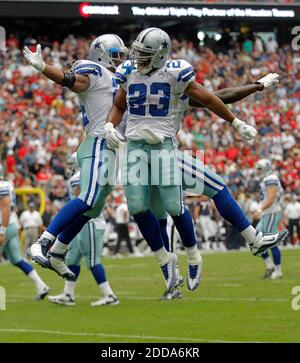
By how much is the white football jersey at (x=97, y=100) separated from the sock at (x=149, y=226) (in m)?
0.92

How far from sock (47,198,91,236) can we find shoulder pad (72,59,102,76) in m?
1.19

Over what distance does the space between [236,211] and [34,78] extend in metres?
16.7

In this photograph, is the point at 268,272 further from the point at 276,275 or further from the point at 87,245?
the point at 87,245

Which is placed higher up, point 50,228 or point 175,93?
point 175,93

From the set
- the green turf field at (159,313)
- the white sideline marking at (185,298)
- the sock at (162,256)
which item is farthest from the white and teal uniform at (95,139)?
the white sideline marking at (185,298)

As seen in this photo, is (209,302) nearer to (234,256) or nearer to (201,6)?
(234,256)

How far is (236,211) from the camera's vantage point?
864 cm

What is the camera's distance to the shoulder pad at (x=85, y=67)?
29.3 ft

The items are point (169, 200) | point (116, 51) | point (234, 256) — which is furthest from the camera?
point (234, 256)

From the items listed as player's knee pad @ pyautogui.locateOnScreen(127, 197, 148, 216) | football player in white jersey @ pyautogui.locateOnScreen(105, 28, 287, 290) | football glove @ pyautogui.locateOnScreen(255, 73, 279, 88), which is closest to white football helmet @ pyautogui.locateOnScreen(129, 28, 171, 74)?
football player in white jersey @ pyautogui.locateOnScreen(105, 28, 287, 290)

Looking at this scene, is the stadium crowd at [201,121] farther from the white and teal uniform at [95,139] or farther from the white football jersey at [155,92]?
the white football jersey at [155,92]

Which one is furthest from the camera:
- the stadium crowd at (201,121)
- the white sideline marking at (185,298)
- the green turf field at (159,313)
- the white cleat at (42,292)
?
the stadium crowd at (201,121)
